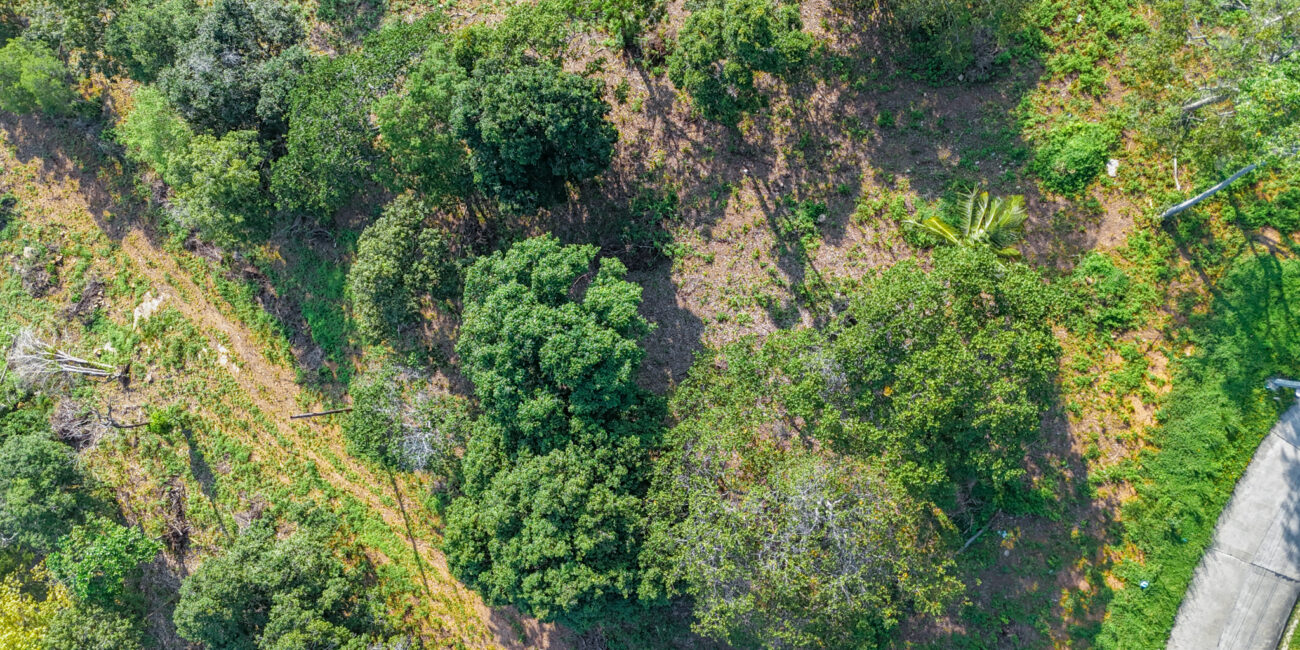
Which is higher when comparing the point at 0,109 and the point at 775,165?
the point at 0,109

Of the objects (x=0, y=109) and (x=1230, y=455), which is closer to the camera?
(x=1230, y=455)

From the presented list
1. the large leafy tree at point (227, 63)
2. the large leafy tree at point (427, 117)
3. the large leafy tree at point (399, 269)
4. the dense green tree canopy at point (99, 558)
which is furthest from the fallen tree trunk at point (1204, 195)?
the dense green tree canopy at point (99, 558)

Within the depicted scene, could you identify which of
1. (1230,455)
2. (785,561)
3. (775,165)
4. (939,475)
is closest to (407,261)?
(775,165)

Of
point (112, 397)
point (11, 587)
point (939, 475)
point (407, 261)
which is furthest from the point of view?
point (112, 397)

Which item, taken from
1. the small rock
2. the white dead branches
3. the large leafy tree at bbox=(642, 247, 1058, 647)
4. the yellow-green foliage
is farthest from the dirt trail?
the large leafy tree at bbox=(642, 247, 1058, 647)

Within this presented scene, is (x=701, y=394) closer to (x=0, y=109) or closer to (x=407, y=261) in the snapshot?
(x=407, y=261)

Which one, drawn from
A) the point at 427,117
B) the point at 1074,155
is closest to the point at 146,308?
the point at 427,117

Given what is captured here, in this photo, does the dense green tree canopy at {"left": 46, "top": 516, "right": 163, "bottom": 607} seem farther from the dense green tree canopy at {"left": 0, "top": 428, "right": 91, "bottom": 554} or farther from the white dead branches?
the white dead branches

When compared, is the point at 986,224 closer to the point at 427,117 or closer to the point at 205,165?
the point at 427,117

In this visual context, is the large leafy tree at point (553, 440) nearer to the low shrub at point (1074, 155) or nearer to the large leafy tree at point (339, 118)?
the large leafy tree at point (339, 118)
